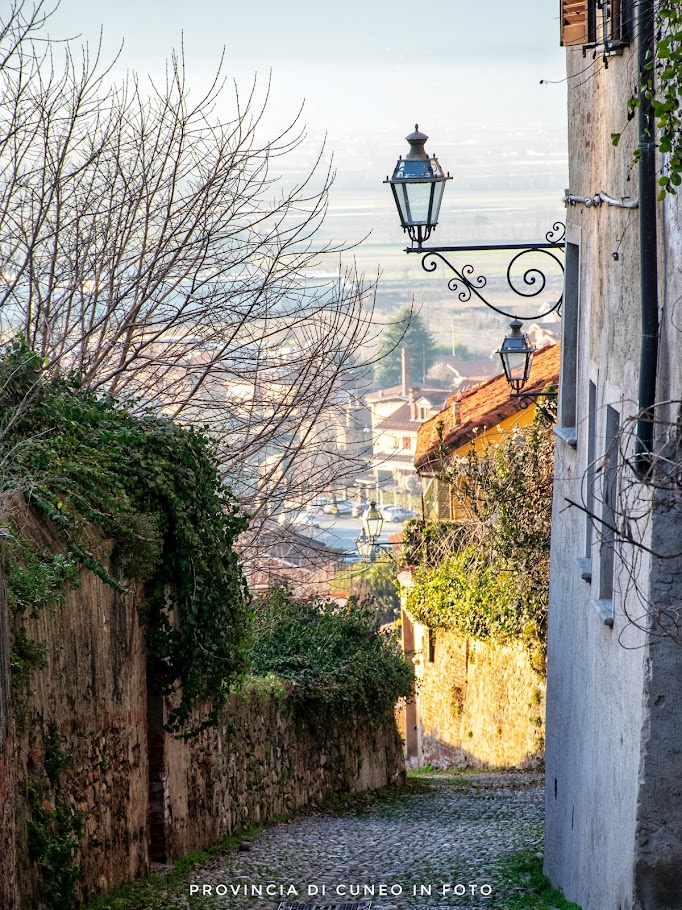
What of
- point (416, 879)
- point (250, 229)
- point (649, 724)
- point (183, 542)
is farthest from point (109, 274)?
point (649, 724)

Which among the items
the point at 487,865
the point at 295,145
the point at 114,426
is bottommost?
the point at 487,865

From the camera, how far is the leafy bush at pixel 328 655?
13.9 m

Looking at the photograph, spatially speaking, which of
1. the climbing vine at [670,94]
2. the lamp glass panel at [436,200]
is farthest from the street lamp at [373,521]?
the climbing vine at [670,94]

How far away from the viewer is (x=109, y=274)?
→ 13.5 meters

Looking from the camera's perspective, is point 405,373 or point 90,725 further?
point 405,373

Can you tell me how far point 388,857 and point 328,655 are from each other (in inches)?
190

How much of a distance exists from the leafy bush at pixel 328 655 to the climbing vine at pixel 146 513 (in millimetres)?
3832

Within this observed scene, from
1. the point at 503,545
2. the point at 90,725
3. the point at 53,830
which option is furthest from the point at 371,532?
the point at 53,830

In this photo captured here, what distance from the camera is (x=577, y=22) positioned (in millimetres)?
7891

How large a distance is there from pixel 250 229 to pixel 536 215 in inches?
2717

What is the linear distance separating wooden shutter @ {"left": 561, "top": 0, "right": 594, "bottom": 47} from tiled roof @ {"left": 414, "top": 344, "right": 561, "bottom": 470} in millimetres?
13137

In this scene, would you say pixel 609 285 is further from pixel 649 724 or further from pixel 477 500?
pixel 477 500

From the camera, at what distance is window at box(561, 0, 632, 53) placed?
20.9 ft

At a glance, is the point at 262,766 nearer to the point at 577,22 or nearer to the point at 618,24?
the point at 577,22
